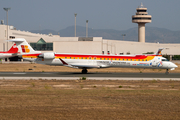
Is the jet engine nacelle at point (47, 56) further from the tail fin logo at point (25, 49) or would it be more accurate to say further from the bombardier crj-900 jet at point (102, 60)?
the tail fin logo at point (25, 49)

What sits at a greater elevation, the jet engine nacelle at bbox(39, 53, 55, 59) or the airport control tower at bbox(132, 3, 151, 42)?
the airport control tower at bbox(132, 3, 151, 42)

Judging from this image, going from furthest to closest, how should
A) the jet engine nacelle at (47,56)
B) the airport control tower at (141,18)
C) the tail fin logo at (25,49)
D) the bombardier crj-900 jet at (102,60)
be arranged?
the airport control tower at (141,18) < the tail fin logo at (25,49) < the jet engine nacelle at (47,56) < the bombardier crj-900 jet at (102,60)

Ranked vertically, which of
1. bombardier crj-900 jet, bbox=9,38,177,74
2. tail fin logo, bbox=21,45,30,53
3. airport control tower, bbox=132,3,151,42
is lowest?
bombardier crj-900 jet, bbox=9,38,177,74

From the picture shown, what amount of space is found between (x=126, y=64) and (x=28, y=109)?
2504cm

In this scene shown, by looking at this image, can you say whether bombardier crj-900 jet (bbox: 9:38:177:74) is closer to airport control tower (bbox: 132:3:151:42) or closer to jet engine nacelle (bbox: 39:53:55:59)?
jet engine nacelle (bbox: 39:53:55:59)

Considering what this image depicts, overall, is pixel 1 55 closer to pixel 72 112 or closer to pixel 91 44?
pixel 91 44

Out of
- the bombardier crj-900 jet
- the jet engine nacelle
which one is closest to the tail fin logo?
the bombardier crj-900 jet

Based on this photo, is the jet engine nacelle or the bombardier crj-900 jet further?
the jet engine nacelle

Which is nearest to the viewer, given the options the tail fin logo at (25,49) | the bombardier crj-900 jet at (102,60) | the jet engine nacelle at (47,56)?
the bombardier crj-900 jet at (102,60)

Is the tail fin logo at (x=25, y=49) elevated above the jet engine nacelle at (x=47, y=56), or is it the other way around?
the tail fin logo at (x=25, y=49)

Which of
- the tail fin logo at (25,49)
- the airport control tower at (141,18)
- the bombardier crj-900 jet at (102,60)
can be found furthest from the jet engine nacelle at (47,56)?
the airport control tower at (141,18)

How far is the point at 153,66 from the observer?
36562 mm

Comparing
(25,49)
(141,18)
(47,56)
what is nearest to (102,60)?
(47,56)

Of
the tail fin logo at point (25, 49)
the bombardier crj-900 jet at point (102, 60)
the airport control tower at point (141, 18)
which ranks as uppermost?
the airport control tower at point (141, 18)
